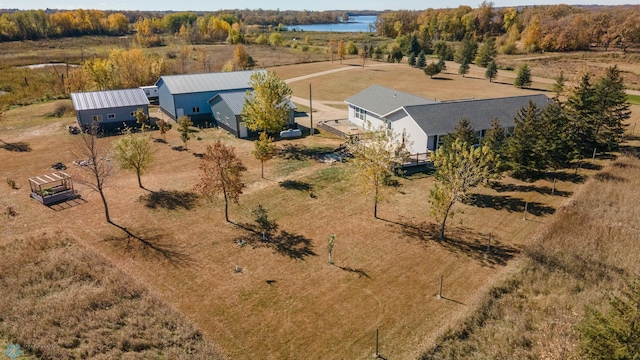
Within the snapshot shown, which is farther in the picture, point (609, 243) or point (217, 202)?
point (217, 202)

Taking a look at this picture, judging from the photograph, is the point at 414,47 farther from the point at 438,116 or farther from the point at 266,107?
the point at 266,107

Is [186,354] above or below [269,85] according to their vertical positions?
below

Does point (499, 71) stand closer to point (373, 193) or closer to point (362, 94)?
point (362, 94)

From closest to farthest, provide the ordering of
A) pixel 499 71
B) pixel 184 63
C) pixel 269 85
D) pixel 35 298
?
pixel 35 298
pixel 269 85
pixel 184 63
pixel 499 71

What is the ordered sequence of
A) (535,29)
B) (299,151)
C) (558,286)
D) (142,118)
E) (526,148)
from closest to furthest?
(558,286) < (526,148) < (299,151) < (142,118) < (535,29)

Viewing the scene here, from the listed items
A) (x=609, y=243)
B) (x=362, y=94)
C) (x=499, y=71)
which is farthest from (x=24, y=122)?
(x=499, y=71)

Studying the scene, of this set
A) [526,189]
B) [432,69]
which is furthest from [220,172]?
[432,69]


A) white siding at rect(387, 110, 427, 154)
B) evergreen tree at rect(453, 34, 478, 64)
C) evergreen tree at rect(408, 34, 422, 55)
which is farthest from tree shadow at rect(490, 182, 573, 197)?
evergreen tree at rect(408, 34, 422, 55)

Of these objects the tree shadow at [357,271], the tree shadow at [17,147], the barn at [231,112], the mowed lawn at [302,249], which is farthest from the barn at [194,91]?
the tree shadow at [357,271]
